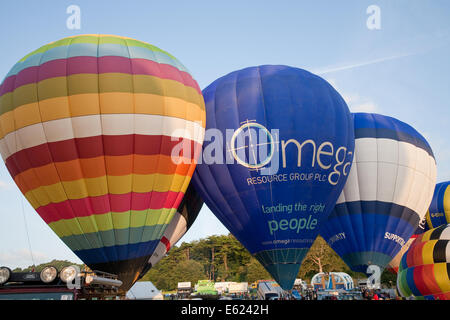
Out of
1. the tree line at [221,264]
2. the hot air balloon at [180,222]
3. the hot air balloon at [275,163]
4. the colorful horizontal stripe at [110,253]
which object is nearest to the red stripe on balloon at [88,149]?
the colorful horizontal stripe at [110,253]

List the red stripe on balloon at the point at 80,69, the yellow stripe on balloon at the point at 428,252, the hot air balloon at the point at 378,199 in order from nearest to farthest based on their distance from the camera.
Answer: the red stripe on balloon at the point at 80,69 < the yellow stripe on balloon at the point at 428,252 < the hot air balloon at the point at 378,199

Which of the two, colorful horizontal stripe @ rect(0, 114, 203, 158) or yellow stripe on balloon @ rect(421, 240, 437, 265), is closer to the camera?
colorful horizontal stripe @ rect(0, 114, 203, 158)

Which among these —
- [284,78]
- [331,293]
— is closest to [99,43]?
[284,78]

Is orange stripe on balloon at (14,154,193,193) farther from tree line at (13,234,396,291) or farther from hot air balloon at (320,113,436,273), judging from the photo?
tree line at (13,234,396,291)

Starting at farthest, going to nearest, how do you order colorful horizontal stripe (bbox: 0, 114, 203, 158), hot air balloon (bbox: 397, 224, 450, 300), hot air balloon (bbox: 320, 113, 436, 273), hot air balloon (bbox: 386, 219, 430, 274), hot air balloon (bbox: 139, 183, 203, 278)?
hot air balloon (bbox: 386, 219, 430, 274), hot air balloon (bbox: 320, 113, 436, 273), hot air balloon (bbox: 139, 183, 203, 278), hot air balloon (bbox: 397, 224, 450, 300), colorful horizontal stripe (bbox: 0, 114, 203, 158)

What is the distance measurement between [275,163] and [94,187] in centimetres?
547

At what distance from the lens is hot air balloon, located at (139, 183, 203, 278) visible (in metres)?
15.1

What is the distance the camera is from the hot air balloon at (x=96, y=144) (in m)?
11.0

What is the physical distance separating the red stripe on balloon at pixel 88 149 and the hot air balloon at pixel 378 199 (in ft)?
26.9

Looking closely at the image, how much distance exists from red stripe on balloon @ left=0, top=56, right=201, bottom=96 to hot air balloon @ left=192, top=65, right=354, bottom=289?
2934mm

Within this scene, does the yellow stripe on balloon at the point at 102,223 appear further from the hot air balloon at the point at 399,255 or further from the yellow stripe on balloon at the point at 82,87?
the hot air balloon at the point at 399,255

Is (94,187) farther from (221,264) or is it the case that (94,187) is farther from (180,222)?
(221,264)

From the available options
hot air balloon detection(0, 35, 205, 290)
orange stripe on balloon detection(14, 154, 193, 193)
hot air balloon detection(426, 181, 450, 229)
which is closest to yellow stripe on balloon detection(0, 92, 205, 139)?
hot air balloon detection(0, 35, 205, 290)
